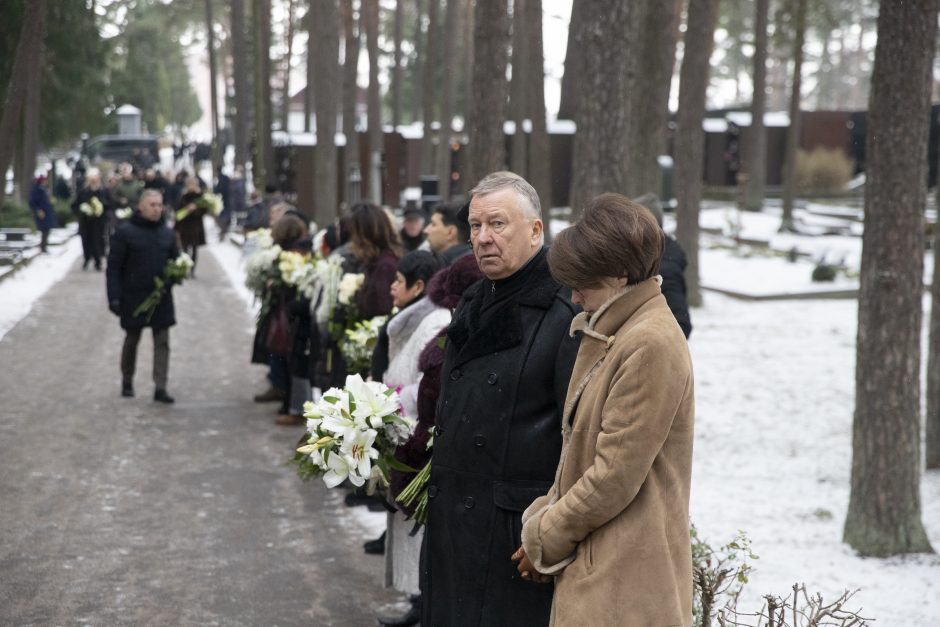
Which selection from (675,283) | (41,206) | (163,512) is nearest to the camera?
(675,283)

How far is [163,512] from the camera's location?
7.97m

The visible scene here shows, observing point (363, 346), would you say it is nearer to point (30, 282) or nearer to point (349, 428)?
point (349, 428)

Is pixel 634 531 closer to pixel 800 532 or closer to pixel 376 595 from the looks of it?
pixel 376 595

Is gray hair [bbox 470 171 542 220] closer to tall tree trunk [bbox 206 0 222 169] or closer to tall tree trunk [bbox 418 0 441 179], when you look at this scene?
A: tall tree trunk [bbox 418 0 441 179]

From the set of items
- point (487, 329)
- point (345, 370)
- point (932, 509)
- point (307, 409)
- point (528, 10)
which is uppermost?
point (528, 10)

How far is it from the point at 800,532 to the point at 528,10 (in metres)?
17.9

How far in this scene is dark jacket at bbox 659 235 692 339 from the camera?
22.0ft

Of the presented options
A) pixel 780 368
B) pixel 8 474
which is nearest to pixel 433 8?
pixel 780 368

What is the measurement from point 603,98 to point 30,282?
48.3ft

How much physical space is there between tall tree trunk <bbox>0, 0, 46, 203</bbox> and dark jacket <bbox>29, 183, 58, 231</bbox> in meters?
11.8

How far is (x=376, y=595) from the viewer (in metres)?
6.48

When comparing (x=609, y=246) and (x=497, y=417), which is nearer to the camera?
(x=609, y=246)

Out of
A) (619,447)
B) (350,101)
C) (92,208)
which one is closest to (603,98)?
(619,447)

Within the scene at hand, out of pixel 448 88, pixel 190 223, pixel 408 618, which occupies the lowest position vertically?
pixel 408 618
